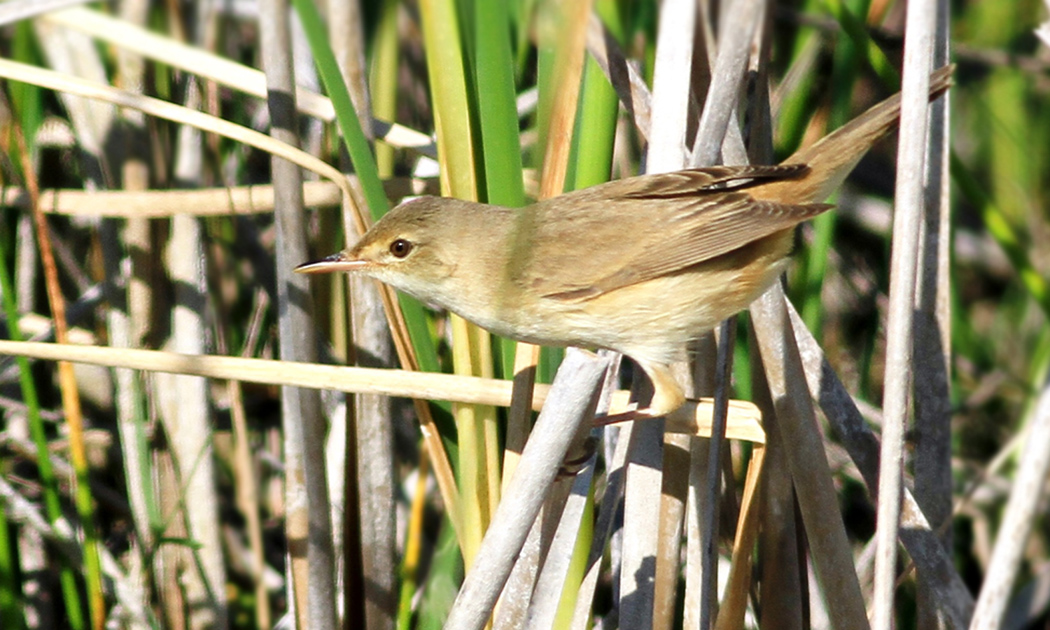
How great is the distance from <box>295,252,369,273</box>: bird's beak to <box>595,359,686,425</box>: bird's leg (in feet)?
1.77

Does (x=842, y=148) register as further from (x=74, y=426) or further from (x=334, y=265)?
(x=74, y=426)

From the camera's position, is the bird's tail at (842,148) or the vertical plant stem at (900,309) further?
the bird's tail at (842,148)

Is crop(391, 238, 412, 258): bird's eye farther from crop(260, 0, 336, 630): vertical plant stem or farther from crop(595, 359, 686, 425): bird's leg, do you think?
crop(595, 359, 686, 425): bird's leg

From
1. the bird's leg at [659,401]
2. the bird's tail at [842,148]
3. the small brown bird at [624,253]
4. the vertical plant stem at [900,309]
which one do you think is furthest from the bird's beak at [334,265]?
the vertical plant stem at [900,309]

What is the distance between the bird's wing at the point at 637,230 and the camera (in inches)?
75.3

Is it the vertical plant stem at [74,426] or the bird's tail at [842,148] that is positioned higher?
the bird's tail at [842,148]

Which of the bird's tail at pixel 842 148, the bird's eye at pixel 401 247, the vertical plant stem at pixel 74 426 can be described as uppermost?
the bird's tail at pixel 842 148

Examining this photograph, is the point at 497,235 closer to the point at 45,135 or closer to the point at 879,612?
the point at 879,612

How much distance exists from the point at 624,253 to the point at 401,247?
0.45m

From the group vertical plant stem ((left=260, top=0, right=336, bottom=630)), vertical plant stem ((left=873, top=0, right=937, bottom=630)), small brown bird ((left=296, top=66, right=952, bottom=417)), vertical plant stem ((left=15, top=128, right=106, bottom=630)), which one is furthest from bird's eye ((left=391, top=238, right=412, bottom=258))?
vertical plant stem ((left=873, top=0, right=937, bottom=630))

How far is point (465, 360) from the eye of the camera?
1.99 m

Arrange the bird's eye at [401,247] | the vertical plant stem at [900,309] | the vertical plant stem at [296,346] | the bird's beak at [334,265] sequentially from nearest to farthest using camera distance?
the vertical plant stem at [900,309] → the vertical plant stem at [296,346] → the bird's beak at [334,265] → the bird's eye at [401,247]

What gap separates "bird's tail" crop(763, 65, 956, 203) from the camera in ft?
6.21

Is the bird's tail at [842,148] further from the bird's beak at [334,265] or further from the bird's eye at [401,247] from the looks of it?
the bird's beak at [334,265]
